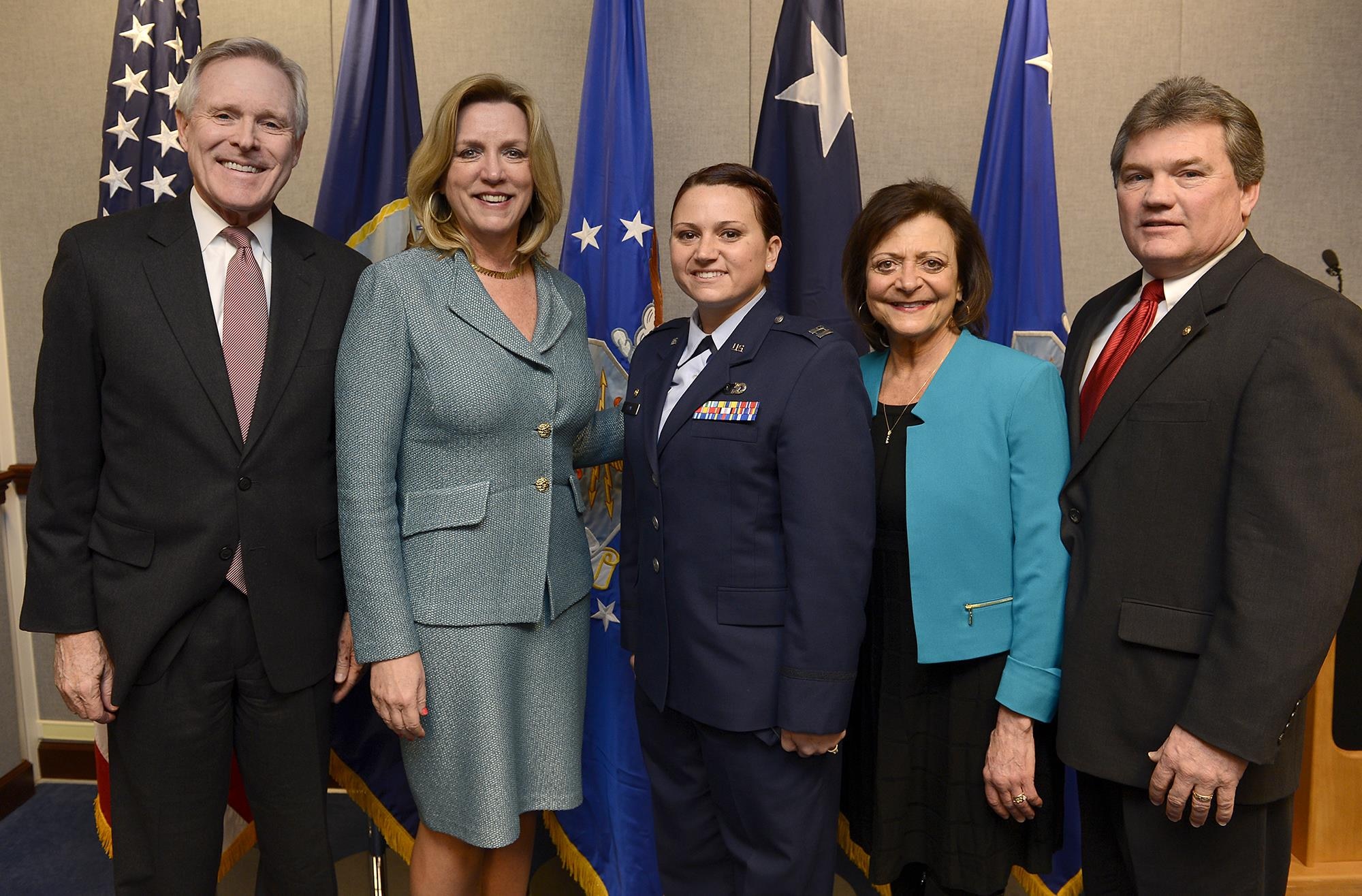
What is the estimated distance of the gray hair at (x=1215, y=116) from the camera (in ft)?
4.63

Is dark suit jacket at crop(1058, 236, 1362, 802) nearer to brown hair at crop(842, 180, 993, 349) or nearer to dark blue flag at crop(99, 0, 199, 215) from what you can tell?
brown hair at crop(842, 180, 993, 349)

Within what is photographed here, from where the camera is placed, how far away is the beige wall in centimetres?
294

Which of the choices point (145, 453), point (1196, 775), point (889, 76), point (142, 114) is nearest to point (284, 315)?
point (145, 453)

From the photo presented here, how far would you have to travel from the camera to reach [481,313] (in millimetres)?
1696

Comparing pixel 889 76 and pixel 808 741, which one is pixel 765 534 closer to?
pixel 808 741

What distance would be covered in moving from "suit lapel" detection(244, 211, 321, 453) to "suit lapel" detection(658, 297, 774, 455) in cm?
69

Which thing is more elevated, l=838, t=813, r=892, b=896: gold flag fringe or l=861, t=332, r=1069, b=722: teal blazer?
l=861, t=332, r=1069, b=722: teal blazer

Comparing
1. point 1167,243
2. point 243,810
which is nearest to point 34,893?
point 243,810

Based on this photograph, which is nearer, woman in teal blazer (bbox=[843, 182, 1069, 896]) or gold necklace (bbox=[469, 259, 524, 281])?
woman in teal blazer (bbox=[843, 182, 1069, 896])

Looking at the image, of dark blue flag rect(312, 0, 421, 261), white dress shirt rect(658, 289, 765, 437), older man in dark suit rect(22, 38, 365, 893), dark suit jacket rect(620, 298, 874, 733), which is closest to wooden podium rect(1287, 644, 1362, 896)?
dark suit jacket rect(620, 298, 874, 733)

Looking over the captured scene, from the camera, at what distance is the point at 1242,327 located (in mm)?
1366

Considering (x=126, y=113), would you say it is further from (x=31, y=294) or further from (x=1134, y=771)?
(x=1134, y=771)

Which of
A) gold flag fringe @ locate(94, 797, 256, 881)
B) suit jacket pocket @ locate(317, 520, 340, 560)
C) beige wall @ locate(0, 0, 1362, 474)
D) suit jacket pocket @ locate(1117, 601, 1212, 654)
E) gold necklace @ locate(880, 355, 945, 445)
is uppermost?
beige wall @ locate(0, 0, 1362, 474)

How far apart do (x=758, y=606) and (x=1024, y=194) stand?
1.53 m
